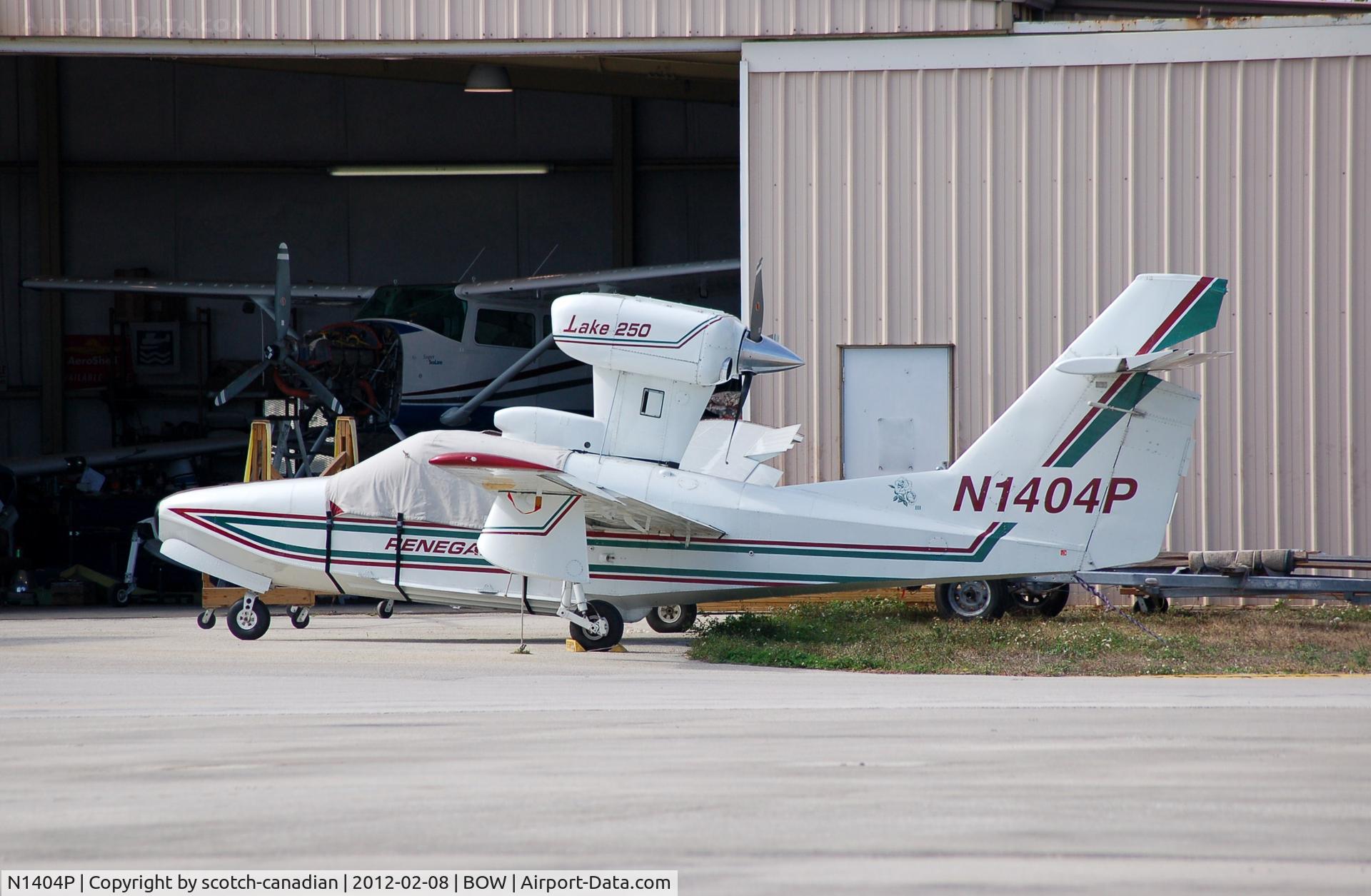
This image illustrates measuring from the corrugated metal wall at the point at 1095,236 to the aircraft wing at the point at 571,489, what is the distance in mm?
→ 4207

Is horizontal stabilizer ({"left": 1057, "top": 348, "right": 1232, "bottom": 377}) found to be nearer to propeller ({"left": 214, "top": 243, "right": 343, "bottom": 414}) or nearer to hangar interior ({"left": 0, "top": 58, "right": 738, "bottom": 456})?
propeller ({"left": 214, "top": 243, "right": 343, "bottom": 414})

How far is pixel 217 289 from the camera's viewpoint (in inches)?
870

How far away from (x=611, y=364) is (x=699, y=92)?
14390 millimetres

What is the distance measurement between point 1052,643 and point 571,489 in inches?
163

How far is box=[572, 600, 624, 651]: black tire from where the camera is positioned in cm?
1131

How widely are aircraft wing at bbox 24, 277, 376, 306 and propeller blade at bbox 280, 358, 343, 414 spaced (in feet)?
10.5

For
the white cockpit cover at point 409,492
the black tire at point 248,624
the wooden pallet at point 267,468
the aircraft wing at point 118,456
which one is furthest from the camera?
the aircraft wing at point 118,456

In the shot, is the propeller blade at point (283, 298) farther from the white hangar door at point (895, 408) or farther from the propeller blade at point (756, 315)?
the propeller blade at point (756, 315)

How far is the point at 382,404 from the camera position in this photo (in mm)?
19984

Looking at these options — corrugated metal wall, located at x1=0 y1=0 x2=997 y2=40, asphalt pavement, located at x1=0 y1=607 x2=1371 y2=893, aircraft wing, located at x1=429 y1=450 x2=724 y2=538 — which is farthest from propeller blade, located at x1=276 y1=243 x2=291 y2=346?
asphalt pavement, located at x1=0 y1=607 x2=1371 y2=893

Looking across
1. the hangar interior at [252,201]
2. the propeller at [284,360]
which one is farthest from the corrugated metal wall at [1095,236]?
the hangar interior at [252,201]

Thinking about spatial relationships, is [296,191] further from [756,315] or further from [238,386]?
[756,315]

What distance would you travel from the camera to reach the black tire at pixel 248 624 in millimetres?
12594
